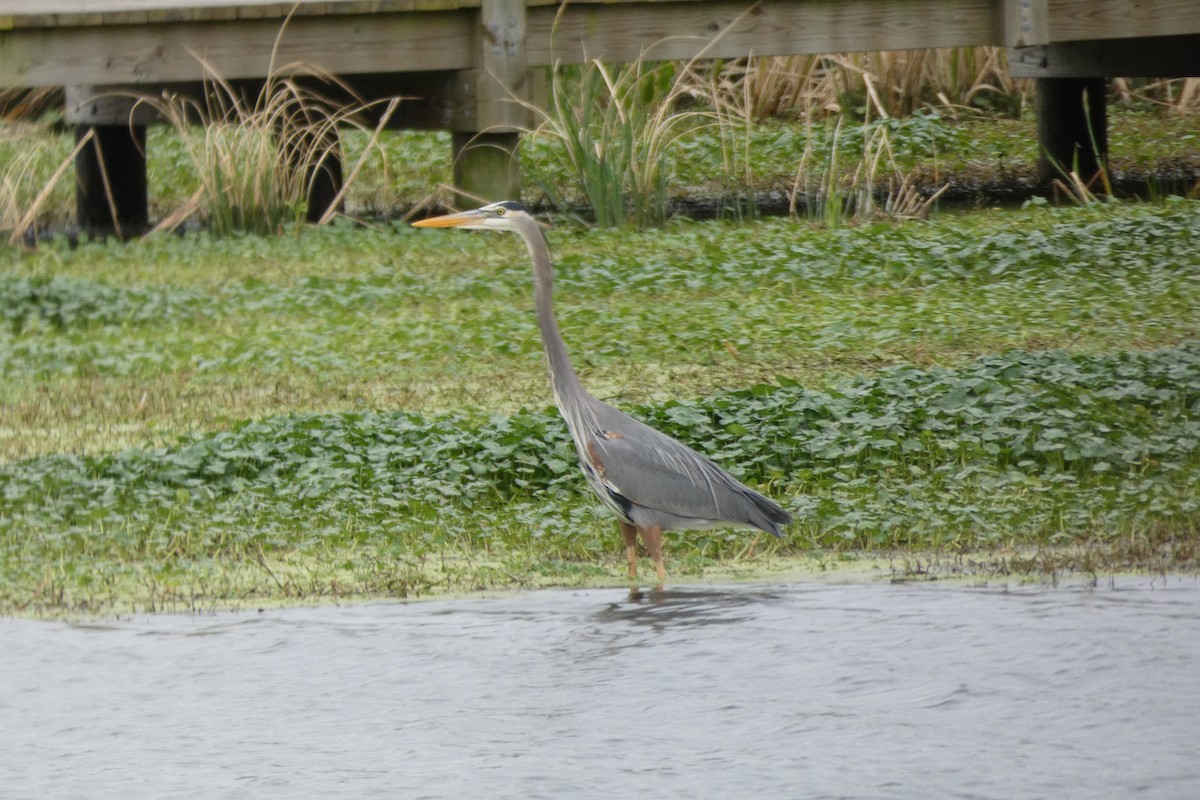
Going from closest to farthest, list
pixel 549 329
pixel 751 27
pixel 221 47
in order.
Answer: pixel 549 329, pixel 221 47, pixel 751 27

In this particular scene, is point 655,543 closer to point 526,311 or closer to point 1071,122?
point 526,311

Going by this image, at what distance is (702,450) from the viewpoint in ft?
22.4

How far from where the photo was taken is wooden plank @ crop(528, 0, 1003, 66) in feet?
40.0

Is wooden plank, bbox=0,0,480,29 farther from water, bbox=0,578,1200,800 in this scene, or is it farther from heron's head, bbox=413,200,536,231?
water, bbox=0,578,1200,800

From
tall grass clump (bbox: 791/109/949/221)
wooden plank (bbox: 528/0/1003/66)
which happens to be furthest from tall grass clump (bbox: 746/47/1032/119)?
wooden plank (bbox: 528/0/1003/66)

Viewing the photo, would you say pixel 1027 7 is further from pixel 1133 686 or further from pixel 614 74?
pixel 1133 686

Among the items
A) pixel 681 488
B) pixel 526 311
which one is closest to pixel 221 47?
pixel 526 311

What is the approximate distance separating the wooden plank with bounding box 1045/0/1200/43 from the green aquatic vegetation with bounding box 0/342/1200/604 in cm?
510

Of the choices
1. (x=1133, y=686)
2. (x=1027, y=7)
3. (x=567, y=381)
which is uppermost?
(x=1027, y=7)

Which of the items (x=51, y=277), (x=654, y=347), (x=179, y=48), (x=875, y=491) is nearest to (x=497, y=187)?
(x=179, y=48)

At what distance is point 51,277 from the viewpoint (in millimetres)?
10648

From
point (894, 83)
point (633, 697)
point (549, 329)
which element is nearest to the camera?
point (633, 697)

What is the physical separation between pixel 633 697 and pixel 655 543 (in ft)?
3.55

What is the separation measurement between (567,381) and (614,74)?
923cm
